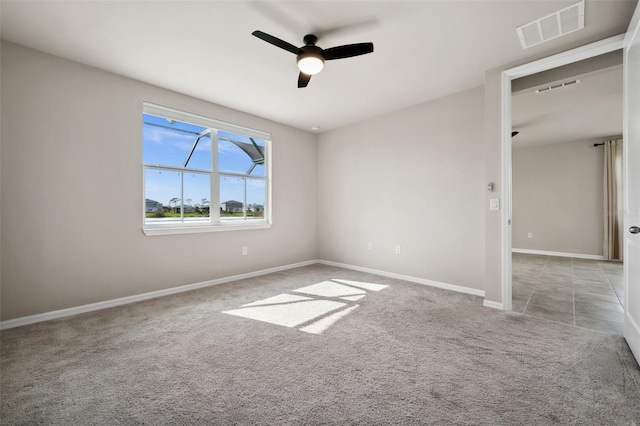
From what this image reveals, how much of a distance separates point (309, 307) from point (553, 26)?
3.43m

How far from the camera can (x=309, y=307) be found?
3045 millimetres

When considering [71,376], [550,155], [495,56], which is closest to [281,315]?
[71,376]

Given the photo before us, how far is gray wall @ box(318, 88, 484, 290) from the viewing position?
11.6 ft

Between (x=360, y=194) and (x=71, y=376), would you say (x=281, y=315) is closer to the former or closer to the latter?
(x=71, y=376)

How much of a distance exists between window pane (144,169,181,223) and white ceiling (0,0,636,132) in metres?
1.14

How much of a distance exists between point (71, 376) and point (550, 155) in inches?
351

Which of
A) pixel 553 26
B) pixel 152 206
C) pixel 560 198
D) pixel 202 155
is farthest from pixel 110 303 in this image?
pixel 560 198

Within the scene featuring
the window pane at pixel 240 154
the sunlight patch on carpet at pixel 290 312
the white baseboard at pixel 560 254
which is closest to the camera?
the sunlight patch on carpet at pixel 290 312

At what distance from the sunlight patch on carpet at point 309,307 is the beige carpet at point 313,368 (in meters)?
0.03

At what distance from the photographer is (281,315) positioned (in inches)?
111

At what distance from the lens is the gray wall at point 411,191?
355 cm

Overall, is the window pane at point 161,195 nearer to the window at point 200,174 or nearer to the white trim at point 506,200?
the window at point 200,174

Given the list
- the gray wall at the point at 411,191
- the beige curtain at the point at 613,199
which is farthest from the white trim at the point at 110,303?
the beige curtain at the point at 613,199

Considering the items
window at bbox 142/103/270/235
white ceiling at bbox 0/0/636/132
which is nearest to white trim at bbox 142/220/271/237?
window at bbox 142/103/270/235
